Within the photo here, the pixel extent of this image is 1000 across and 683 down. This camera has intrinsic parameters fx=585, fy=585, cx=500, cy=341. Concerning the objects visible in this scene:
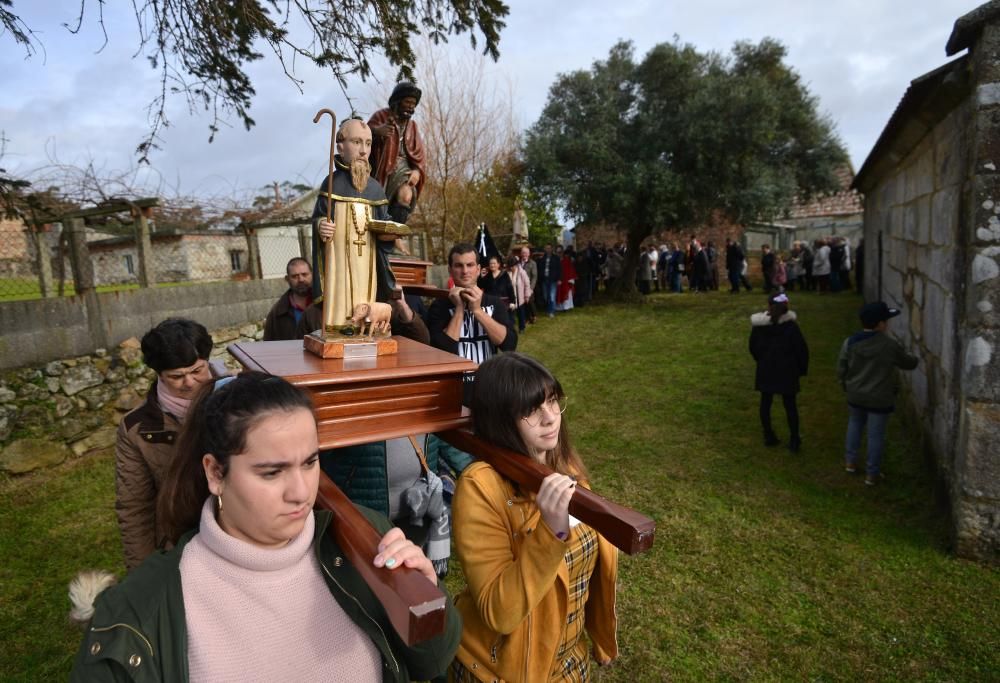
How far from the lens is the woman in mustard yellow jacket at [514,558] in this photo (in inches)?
60.9

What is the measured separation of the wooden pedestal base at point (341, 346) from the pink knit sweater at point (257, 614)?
67cm

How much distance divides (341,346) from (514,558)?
0.84m

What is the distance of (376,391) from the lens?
5.48 feet

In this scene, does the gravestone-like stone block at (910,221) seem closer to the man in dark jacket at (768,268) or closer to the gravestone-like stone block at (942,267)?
the gravestone-like stone block at (942,267)

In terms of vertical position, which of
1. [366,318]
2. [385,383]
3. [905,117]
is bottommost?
[385,383]

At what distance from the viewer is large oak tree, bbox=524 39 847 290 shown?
1425 centimetres

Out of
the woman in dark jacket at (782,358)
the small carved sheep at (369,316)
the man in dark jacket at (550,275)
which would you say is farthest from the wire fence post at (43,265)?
the man in dark jacket at (550,275)

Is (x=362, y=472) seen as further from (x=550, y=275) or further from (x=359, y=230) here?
(x=550, y=275)

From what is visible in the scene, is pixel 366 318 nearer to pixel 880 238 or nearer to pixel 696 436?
pixel 696 436

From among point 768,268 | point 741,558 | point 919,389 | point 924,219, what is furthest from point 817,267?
point 741,558

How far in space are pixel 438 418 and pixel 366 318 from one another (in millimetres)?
445

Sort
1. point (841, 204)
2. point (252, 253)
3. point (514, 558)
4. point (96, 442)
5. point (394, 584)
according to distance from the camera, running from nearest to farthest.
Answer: point (394, 584) < point (514, 558) < point (96, 442) < point (252, 253) < point (841, 204)

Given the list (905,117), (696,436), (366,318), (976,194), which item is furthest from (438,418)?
(905,117)

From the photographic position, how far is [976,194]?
377cm
